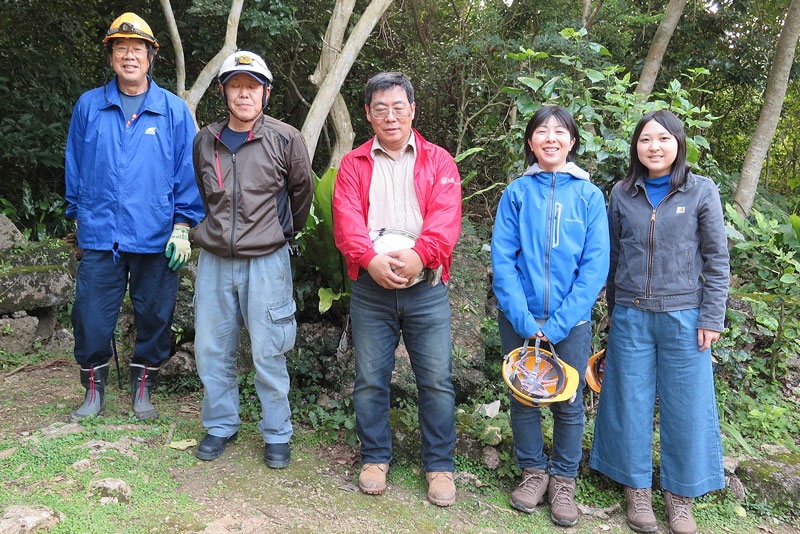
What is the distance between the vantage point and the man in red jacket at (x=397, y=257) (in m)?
2.75

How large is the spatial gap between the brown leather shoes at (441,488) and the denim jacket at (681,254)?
125cm

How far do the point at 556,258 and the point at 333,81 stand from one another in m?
3.03

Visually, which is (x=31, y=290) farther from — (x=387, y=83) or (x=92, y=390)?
(x=387, y=83)

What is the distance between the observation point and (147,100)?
3.27 m

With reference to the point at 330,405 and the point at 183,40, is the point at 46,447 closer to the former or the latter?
the point at 330,405

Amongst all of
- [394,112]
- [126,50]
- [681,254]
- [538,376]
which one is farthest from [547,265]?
[126,50]

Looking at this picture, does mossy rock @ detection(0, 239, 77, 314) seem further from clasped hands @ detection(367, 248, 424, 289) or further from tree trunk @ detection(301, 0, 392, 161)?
clasped hands @ detection(367, 248, 424, 289)

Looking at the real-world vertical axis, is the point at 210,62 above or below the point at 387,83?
above

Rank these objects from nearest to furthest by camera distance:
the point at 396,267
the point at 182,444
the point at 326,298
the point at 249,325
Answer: the point at 396,267
the point at 249,325
the point at 182,444
the point at 326,298

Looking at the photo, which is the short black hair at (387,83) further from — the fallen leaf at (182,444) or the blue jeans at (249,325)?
the fallen leaf at (182,444)

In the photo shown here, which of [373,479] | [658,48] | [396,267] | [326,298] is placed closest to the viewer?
[396,267]

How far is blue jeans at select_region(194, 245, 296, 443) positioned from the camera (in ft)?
9.70

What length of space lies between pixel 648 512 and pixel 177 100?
3389 millimetres

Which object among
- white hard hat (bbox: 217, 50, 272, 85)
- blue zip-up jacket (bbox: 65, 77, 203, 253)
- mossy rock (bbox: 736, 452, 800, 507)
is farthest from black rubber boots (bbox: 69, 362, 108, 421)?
mossy rock (bbox: 736, 452, 800, 507)
